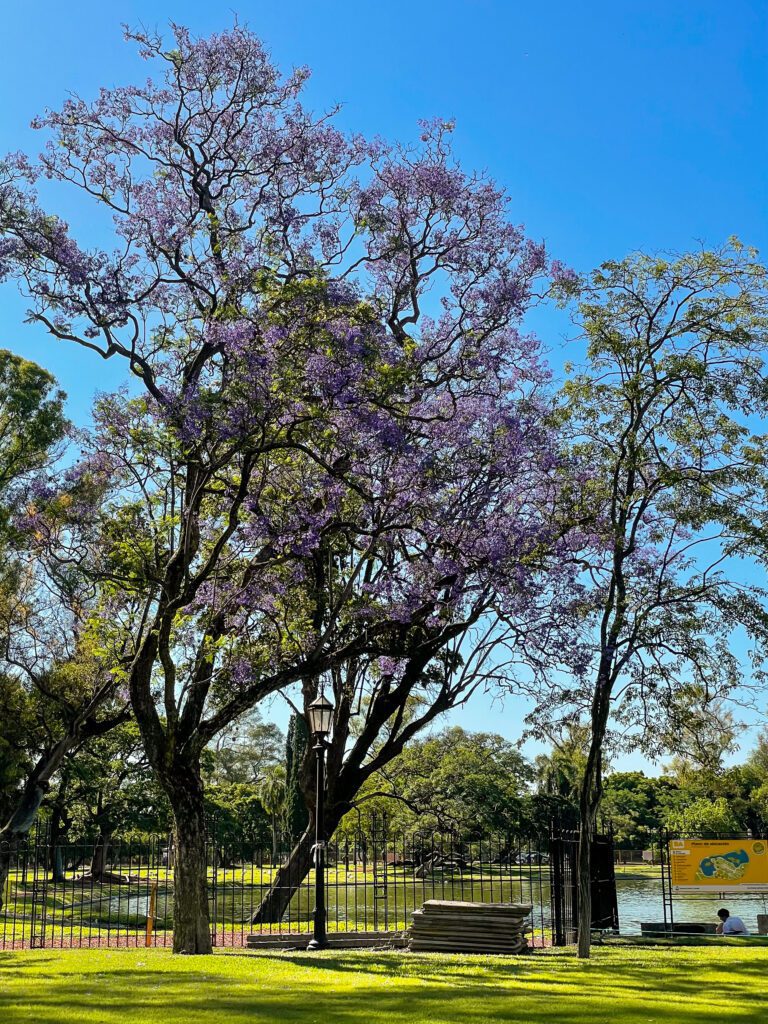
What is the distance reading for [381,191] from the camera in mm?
16969

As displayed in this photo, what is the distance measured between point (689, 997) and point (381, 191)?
43.0 ft

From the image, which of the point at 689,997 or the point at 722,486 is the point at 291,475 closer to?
the point at 722,486

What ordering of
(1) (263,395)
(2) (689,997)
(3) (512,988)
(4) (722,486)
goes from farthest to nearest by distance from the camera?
(4) (722,486), (1) (263,395), (3) (512,988), (2) (689,997)

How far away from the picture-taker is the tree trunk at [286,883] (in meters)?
19.0

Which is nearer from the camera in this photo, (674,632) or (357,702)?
(674,632)

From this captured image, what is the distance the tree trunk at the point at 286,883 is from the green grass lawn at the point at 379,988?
519cm

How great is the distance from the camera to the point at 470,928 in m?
14.9

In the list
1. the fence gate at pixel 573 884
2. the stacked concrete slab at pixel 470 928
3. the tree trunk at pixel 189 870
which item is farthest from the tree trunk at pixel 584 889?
the tree trunk at pixel 189 870

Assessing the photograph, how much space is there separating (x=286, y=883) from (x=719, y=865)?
812cm

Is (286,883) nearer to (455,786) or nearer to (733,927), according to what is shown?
(733,927)

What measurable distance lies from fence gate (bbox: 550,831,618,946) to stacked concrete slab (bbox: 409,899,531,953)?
193 centimetres

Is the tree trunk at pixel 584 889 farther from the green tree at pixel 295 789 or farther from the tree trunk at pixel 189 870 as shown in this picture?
the green tree at pixel 295 789

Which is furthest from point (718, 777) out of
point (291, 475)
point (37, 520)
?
point (37, 520)

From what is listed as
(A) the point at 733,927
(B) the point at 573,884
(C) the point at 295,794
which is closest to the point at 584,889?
(B) the point at 573,884
